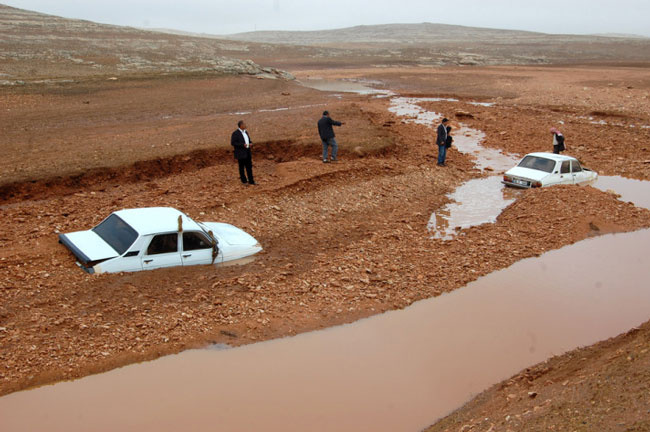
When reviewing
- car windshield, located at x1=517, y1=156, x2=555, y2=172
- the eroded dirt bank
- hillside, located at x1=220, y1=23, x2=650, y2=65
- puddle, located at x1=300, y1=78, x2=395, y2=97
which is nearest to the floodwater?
car windshield, located at x1=517, y1=156, x2=555, y2=172

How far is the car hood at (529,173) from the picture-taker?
16422 mm

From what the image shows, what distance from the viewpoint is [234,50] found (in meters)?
79.1

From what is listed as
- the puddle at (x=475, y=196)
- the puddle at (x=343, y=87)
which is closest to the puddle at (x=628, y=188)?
the puddle at (x=475, y=196)

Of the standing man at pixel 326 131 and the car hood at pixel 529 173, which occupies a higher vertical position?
the standing man at pixel 326 131

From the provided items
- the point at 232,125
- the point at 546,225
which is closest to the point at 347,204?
the point at 546,225

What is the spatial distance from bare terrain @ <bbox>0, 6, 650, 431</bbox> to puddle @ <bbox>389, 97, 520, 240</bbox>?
43 cm

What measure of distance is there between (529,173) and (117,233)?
1244cm

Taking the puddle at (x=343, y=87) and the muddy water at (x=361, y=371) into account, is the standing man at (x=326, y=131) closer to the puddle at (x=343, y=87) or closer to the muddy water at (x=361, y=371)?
the muddy water at (x=361, y=371)

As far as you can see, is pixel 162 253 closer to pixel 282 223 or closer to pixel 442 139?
pixel 282 223

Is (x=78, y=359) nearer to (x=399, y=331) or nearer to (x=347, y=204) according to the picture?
(x=399, y=331)

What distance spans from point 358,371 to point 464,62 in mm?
76756

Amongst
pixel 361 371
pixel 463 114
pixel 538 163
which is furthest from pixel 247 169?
pixel 463 114

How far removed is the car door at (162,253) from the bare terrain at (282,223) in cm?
21

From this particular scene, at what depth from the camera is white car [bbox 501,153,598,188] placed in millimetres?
16391
